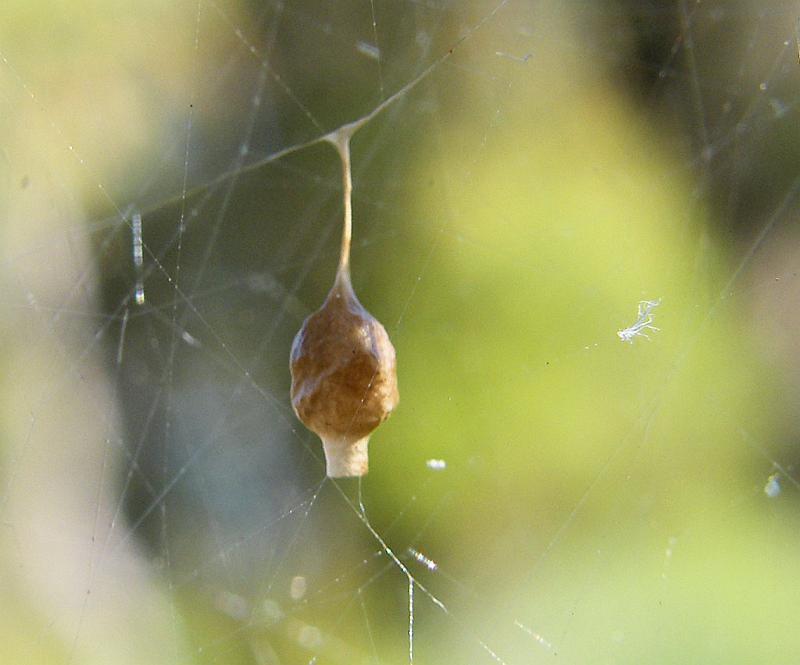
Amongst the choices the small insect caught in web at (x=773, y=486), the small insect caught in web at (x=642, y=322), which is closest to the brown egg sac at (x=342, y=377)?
the small insect caught in web at (x=642, y=322)

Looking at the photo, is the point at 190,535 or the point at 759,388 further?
the point at 190,535

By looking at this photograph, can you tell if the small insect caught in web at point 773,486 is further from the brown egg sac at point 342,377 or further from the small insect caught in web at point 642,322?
the brown egg sac at point 342,377

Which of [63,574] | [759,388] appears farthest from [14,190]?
[759,388]

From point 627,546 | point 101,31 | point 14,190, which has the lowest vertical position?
point 627,546

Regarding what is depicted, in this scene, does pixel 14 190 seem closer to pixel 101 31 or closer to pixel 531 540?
pixel 101 31

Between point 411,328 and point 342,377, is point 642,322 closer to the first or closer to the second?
point 342,377

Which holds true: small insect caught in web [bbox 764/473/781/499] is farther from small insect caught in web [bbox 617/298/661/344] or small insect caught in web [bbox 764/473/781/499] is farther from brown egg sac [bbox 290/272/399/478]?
brown egg sac [bbox 290/272/399/478]

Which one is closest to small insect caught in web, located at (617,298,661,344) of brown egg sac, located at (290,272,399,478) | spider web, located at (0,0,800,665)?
spider web, located at (0,0,800,665)

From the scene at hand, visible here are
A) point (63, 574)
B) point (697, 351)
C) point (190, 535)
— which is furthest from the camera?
point (190, 535)
